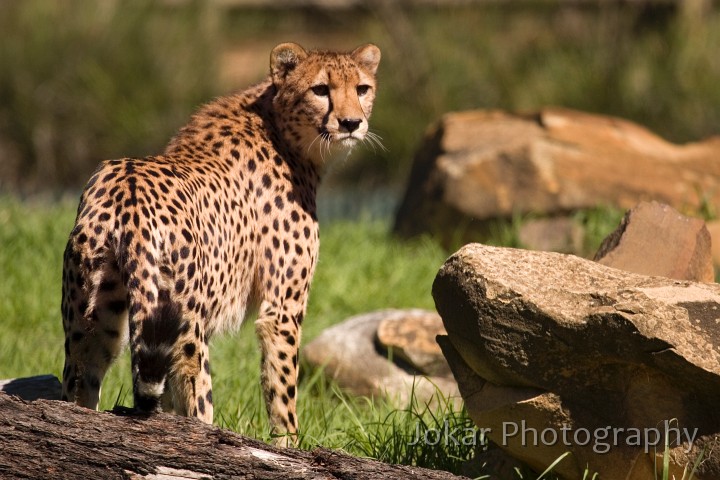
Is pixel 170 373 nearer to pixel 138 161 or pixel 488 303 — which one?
pixel 138 161

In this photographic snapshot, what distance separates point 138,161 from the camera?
339 cm

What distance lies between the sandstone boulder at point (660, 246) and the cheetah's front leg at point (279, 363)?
1.13 meters

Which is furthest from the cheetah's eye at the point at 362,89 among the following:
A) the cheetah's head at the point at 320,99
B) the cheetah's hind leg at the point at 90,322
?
the cheetah's hind leg at the point at 90,322

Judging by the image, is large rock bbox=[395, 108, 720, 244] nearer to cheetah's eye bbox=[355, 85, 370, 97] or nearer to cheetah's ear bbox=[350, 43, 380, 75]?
cheetah's ear bbox=[350, 43, 380, 75]

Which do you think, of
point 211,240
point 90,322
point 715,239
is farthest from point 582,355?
point 715,239

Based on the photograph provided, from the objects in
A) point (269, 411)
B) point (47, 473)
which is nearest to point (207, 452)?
point (47, 473)

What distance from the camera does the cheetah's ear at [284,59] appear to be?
420cm

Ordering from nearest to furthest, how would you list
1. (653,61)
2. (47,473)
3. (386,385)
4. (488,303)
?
(47,473) < (488,303) < (386,385) < (653,61)

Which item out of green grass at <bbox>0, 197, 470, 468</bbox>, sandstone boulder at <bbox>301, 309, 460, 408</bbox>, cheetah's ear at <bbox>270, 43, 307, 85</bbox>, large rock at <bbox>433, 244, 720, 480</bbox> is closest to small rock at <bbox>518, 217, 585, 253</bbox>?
green grass at <bbox>0, 197, 470, 468</bbox>

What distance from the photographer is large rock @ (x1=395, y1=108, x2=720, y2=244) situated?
695 centimetres

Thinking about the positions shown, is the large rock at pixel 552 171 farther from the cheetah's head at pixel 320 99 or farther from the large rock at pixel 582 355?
the large rock at pixel 582 355

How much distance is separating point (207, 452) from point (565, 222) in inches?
178

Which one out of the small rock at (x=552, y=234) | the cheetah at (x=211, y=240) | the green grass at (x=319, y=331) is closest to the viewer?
the cheetah at (x=211, y=240)

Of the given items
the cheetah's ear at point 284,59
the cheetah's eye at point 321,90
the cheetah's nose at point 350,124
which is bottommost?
the cheetah's nose at point 350,124
